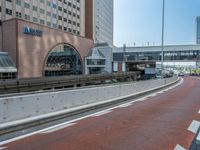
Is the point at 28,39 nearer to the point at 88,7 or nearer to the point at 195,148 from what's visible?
the point at 195,148

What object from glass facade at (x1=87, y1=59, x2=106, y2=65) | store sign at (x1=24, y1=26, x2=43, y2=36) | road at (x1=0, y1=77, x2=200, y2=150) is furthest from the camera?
glass facade at (x1=87, y1=59, x2=106, y2=65)

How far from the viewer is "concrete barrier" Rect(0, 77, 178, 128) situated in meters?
6.89

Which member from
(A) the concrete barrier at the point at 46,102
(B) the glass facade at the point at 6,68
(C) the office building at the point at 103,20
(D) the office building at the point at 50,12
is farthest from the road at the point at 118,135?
(C) the office building at the point at 103,20

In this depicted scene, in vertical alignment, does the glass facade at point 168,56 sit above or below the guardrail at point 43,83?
above

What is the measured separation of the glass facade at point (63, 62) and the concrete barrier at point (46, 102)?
42.1m

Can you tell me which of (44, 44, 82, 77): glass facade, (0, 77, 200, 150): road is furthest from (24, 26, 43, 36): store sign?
(0, 77, 200, 150): road

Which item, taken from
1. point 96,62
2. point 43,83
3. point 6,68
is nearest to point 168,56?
point 96,62

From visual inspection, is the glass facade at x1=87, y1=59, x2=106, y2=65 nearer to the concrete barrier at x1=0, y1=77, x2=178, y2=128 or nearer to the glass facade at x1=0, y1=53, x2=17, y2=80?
the glass facade at x1=0, y1=53, x2=17, y2=80

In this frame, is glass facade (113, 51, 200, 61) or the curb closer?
the curb

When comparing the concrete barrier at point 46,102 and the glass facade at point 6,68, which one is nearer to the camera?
the concrete barrier at point 46,102

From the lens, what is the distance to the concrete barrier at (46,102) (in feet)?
22.6

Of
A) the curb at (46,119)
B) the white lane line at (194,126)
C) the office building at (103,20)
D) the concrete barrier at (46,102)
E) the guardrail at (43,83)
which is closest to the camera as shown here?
the curb at (46,119)

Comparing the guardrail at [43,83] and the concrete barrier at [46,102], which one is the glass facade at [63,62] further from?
the concrete barrier at [46,102]

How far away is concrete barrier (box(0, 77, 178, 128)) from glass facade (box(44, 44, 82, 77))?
42138mm
